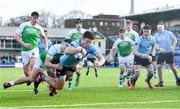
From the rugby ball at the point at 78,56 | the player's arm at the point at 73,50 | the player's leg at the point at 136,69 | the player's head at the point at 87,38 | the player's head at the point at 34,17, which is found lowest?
the player's leg at the point at 136,69

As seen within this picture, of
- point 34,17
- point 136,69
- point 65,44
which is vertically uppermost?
point 34,17

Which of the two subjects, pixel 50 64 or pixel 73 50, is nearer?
pixel 73 50

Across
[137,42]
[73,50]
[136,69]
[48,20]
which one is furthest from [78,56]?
[48,20]

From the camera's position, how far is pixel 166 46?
1894cm

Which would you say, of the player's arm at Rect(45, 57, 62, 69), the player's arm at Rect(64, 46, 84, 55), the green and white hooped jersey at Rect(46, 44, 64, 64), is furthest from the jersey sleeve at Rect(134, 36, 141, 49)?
the player's arm at Rect(64, 46, 84, 55)

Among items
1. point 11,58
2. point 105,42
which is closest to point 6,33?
point 11,58

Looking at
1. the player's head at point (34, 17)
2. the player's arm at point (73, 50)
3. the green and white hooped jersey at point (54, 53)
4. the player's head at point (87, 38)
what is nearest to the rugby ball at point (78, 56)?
the player's arm at point (73, 50)

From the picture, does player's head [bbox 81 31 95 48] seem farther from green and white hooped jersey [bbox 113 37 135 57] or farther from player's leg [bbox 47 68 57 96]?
green and white hooped jersey [bbox 113 37 135 57]

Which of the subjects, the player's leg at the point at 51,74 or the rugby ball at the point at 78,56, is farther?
the player's leg at the point at 51,74

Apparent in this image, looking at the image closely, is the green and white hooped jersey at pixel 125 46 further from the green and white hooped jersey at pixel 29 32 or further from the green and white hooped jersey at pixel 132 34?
the green and white hooped jersey at pixel 29 32

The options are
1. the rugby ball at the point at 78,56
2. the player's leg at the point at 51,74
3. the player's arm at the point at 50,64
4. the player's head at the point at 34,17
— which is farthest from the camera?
the player's head at the point at 34,17

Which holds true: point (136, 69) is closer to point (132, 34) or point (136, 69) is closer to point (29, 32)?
point (132, 34)

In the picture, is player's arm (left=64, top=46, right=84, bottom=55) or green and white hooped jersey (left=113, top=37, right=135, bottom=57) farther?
green and white hooped jersey (left=113, top=37, right=135, bottom=57)

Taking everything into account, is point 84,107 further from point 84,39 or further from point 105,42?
point 105,42
